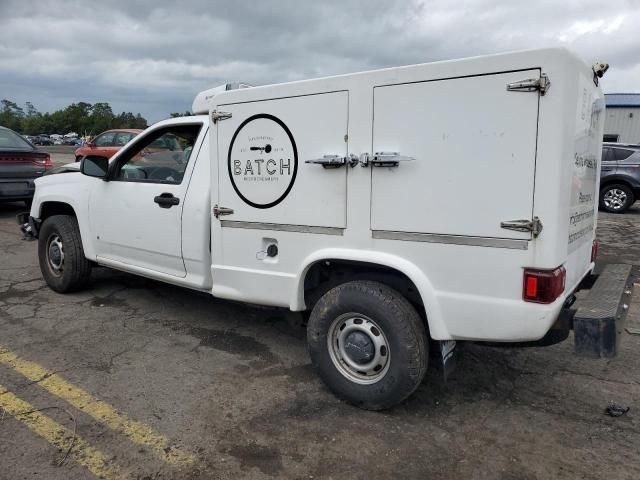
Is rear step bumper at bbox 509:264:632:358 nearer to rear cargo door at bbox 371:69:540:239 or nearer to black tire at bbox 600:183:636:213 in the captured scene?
rear cargo door at bbox 371:69:540:239

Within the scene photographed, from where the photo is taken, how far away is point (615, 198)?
492 inches

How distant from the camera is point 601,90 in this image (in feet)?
11.2

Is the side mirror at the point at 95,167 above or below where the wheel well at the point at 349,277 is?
→ above

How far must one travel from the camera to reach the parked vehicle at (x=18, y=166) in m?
9.14

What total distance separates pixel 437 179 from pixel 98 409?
7.97 feet

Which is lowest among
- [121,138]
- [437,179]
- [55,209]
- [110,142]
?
[55,209]

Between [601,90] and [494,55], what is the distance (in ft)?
4.27

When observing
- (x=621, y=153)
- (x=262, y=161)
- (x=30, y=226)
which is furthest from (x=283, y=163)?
(x=621, y=153)

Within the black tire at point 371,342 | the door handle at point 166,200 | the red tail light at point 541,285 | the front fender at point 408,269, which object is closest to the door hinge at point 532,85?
the red tail light at point 541,285

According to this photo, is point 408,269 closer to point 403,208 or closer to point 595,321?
point 403,208

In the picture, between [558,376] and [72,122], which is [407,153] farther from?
[72,122]

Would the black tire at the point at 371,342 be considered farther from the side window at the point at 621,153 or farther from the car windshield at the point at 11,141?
the side window at the point at 621,153

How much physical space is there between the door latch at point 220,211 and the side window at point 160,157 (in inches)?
24.5

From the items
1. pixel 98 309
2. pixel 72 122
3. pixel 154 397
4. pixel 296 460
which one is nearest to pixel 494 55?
pixel 296 460
